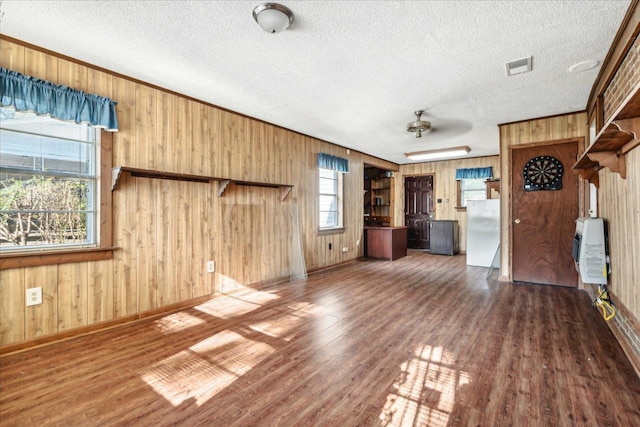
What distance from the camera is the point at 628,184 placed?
7.91 feet

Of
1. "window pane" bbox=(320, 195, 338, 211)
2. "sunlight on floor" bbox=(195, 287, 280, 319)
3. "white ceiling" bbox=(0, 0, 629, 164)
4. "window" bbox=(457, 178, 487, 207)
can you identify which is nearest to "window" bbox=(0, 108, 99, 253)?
"white ceiling" bbox=(0, 0, 629, 164)

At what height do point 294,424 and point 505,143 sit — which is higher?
point 505,143

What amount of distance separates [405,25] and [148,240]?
3109 millimetres

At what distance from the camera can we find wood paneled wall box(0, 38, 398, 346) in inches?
98.9

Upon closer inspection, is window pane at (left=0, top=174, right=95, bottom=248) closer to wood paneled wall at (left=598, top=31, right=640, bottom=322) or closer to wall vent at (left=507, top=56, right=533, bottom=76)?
wall vent at (left=507, top=56, right=533, bottom=76)

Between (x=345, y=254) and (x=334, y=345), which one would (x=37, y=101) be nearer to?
(x=334, y=345)

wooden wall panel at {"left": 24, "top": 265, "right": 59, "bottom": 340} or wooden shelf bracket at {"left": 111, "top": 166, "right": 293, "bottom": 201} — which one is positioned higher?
wooden shelf bracket at {"left": 111, "top": 166, "right": 293, "bottom": 201}

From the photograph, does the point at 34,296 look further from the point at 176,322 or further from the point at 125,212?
the point at 176,322

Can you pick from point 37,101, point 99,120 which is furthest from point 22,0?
point 99,120

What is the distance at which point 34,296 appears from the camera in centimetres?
243

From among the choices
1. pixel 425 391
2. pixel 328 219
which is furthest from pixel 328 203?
pixel 425 391

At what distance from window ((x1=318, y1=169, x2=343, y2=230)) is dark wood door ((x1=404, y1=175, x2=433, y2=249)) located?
3.22 m

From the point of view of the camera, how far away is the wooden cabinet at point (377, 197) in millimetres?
8734

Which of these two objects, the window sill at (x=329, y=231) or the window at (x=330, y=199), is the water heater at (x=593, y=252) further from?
the window at (x=330, y=199)
